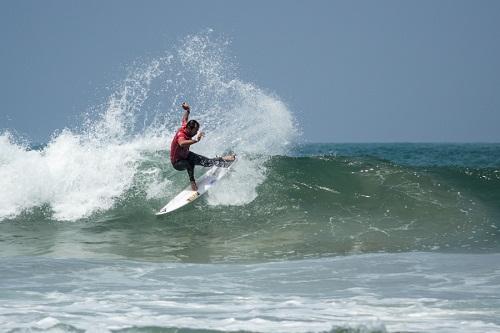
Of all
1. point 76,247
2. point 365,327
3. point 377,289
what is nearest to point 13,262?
point 76,247

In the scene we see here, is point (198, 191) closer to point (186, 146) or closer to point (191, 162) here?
point (191, 162)

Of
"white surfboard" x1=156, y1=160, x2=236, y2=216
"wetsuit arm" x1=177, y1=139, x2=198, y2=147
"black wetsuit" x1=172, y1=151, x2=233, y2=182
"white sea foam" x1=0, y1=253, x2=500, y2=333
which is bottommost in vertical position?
"white sea foam" x1=0, y1=253, x2=500, y2=333

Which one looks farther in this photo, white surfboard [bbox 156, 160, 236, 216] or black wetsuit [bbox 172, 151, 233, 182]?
white surfboard [bbox 156, 160, 236, 216]

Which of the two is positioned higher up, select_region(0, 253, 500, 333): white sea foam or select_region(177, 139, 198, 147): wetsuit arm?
select_region(177, 139, 198, 147): wetsuit arm

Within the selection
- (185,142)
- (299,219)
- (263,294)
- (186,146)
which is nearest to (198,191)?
(186,146)

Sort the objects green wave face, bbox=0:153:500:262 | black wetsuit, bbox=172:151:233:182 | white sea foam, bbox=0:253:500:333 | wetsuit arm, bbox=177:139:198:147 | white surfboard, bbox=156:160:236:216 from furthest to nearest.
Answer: white surfboard, bbox=156:160:236:216, black wetsuit, bbox=172:151:233:182, wetsuit arm, bbox=177:139:198:147, green wave face, bbox=0:153:500:262, white sea foam, bbox=0:253:500:333

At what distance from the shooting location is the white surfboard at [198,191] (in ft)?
40.7

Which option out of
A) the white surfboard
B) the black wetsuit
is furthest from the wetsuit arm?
the white surfboard

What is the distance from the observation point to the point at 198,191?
495 inches

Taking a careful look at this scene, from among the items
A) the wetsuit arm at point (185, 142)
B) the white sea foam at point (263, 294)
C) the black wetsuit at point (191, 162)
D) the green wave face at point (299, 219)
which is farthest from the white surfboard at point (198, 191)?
the white sea foam at point (263, 294)

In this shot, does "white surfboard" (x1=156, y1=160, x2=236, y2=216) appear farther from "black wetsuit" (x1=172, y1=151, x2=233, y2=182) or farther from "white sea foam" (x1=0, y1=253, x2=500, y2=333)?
"white sea foam" (x1=0, y1=253, x2=500, y2=333)

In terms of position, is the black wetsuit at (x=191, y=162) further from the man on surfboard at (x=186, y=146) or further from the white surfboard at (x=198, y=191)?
the white surfboard at (x=198, y=191)

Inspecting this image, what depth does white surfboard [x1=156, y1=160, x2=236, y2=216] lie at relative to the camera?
1241 centimetres

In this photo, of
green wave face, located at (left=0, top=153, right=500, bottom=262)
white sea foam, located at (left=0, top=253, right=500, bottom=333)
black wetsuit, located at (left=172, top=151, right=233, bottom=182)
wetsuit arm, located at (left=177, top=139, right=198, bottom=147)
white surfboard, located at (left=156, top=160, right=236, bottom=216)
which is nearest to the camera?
white sea foam, located at (left=0, top=253, right=500, bottom=333)
